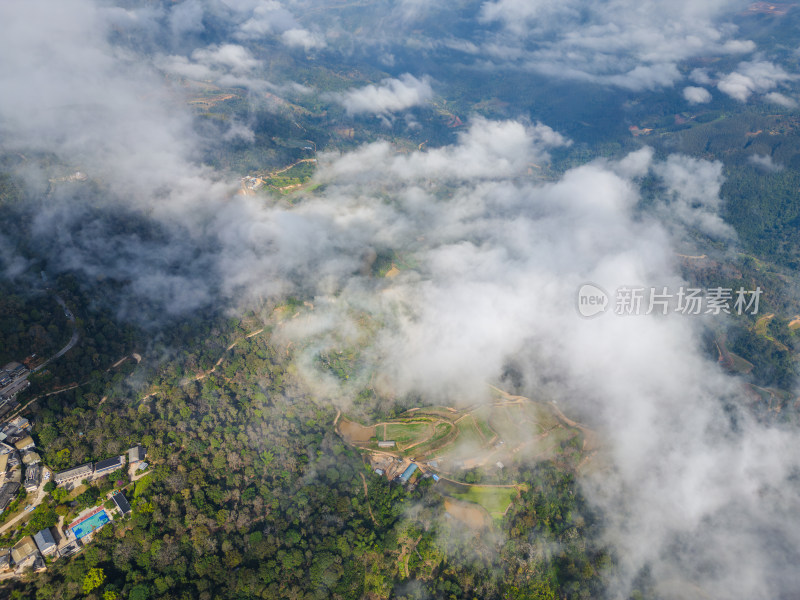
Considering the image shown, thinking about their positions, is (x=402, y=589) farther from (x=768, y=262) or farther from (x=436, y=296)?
(x=768, y=262)

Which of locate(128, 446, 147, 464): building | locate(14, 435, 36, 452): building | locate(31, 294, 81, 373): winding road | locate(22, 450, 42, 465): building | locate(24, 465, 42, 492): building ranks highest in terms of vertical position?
locate(31, 294, 81, 373): winding road

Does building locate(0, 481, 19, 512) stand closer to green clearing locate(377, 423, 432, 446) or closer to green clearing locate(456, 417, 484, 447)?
green clearing locate(377, 423, 432, 446)

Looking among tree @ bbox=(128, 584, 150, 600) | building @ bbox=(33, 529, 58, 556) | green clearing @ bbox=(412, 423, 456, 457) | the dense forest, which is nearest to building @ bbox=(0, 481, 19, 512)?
the dense forest

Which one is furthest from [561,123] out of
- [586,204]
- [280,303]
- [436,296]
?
[280,303]

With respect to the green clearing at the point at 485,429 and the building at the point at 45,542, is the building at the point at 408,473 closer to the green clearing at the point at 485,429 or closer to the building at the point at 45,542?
the green clearing at the point at 485,429

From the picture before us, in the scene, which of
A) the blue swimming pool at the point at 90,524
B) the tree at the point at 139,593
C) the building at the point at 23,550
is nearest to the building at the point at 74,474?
the blue swimming pool at the point at 90,524

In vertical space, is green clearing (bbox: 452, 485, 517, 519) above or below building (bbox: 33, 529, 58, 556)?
below

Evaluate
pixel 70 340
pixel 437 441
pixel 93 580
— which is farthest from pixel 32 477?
pixel 437 441
